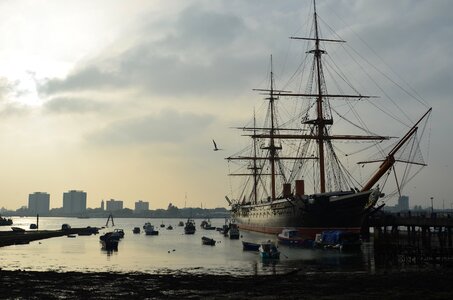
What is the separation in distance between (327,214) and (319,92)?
22.7m

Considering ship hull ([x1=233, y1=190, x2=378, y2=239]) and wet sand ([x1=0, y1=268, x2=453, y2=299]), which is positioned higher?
ship hull ([x1=233, y1=190, x2=378, y2=239])

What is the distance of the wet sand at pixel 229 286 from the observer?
29.8m

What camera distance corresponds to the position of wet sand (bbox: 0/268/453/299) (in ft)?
97.8

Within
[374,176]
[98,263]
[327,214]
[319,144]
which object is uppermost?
[319,144]

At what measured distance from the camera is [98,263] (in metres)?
59.2

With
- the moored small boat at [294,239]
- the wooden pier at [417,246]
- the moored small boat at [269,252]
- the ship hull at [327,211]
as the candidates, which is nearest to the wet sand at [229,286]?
the wooden pier at [417,246]

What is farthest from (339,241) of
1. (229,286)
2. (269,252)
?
(229,286)

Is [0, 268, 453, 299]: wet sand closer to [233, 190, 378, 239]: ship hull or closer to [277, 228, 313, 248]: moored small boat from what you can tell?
[233, 190, 378, 239]: ship hull

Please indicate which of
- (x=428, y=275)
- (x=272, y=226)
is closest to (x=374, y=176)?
(x=272, y=226)

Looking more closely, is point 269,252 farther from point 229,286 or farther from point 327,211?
point 229,286

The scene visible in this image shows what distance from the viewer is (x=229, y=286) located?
112 feet

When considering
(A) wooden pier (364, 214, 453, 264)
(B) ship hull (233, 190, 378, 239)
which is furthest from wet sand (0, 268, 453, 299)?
(B) ship hull (233, 190, 378, 239)

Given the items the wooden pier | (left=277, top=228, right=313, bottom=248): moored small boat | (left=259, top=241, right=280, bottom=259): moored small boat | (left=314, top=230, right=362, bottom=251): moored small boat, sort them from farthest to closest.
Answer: (left=277, top=228, right=313, bottom=248): moored small boat < (left=314, top=230, right=362, bottom=251): moored small boat < (left=259, top=241, right=280, bottom=259): moored small boat < the wooden pier

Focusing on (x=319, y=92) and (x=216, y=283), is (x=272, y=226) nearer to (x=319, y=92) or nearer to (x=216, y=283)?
(x=319, y=92)
